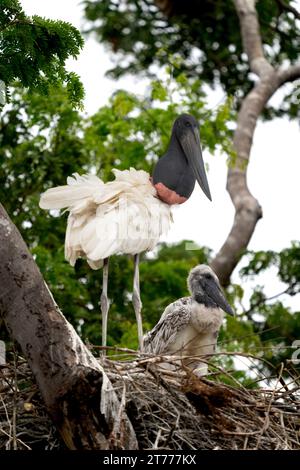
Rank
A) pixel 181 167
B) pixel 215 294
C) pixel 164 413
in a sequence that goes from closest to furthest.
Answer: pixel 164 413 → pixel 215 294 → pixel 181 167

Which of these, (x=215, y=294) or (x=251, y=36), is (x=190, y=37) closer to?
(x=251, y=36)

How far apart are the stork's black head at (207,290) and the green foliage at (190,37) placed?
7.41 metres

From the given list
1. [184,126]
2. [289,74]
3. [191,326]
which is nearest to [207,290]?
[191,326]

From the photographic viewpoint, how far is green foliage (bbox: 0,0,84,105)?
779 centimetres

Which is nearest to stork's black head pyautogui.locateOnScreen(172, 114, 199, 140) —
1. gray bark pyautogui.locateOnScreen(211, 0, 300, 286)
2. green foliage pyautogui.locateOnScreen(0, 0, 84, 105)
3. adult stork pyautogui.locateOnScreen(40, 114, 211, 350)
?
adult stork pyautogui.locateOnScreen(40, 114, 211, 350)

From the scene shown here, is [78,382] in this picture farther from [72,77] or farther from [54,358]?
[72,77]

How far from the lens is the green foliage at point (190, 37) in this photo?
17203mm

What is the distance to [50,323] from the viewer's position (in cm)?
698

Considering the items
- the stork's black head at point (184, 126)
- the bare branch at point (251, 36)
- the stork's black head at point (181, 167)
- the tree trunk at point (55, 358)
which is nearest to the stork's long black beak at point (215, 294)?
the stork's black head at point (181, 167)

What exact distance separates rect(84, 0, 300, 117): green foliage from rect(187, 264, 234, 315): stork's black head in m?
7.41

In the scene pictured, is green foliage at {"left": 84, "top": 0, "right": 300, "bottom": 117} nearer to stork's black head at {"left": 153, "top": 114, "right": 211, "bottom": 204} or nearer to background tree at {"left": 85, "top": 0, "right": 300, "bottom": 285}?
background tree at {"left": 85, "top": 0, "right": 300, "bottom": 285}

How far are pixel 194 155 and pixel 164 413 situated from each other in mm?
2915

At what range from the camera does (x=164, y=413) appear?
762 cm
